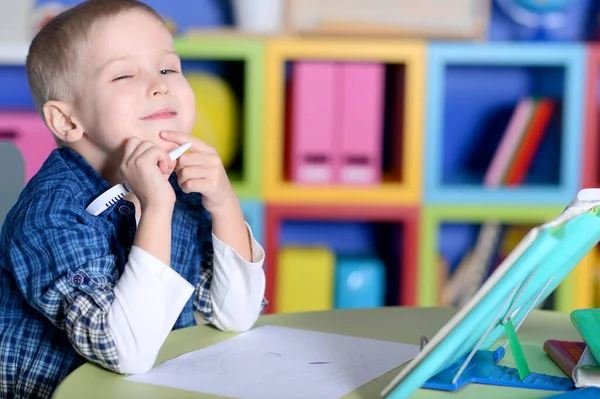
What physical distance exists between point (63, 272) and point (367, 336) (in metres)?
0.37

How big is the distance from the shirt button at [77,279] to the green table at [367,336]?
0.09m

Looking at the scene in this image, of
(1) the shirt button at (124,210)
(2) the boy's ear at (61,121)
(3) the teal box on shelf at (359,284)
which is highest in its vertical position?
(2) the boy's ear at (61,121)

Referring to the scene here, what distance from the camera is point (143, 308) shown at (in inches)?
38.2

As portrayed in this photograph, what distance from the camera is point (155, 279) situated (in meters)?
0.98

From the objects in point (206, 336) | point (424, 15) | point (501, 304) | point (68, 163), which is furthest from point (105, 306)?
point (424, 15)

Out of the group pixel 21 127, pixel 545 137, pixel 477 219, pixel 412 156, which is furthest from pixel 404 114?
pixel 21 127

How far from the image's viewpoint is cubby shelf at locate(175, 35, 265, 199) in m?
2.48

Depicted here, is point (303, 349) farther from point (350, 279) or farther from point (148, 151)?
point (350, 279)

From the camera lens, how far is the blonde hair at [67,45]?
1.20 m

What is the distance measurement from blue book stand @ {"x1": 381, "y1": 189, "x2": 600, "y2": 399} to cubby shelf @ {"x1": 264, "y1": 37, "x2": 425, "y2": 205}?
1.56m

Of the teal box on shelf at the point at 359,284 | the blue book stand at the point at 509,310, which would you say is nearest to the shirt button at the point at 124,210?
the blue book stand at the point at 509,310

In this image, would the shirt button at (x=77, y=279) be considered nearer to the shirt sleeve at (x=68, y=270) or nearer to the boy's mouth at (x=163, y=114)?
the shirt sleeve at (x=68, y=270)

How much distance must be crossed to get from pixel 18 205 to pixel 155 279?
26 cm

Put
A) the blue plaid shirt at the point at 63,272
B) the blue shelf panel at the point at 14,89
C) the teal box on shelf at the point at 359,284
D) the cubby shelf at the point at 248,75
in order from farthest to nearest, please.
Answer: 1. the blue shelf panel at the point at 14,89
2. the teal box on shelf at the point at 359,284
3. the cubby shelf at the point at 248,75
4. the blue plaid shirt at the point at 63,272
